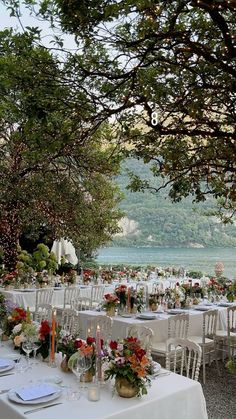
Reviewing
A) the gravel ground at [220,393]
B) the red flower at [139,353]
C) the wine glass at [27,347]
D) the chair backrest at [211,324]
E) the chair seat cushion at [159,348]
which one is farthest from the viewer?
the chair backrest at [211,324]

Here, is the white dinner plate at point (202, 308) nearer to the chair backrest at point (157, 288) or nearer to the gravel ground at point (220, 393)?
the chair backrest at point (157, 288)

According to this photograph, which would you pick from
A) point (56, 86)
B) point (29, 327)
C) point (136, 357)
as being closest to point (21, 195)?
point (56, 86)

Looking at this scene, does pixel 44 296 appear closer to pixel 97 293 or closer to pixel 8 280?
pixel 8 280

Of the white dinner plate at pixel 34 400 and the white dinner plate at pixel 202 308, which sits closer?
the white dinner plate at pixel 34 400

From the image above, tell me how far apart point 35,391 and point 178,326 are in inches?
150

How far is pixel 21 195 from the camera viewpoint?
9.83 m

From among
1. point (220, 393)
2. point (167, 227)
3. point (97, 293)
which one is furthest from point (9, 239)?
point (167, 227)

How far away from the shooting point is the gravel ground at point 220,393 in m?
4.74

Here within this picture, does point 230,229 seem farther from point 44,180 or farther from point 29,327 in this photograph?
point 29,327

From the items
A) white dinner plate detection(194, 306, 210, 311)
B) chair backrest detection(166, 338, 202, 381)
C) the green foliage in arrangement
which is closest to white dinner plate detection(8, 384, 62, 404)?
chair backrest detection(166, 338, 202, 381)

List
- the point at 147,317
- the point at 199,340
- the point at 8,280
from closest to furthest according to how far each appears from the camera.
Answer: the point at 147,317, the point at 199,340, the point at 8,280

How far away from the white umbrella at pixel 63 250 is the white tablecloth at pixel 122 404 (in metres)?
10.4

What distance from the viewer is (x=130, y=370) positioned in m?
2.89

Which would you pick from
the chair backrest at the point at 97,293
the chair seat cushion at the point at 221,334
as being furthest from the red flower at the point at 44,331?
the chair backrest at the point at 97,293
